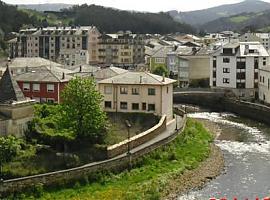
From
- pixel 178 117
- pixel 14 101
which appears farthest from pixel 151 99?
pixel 14 101

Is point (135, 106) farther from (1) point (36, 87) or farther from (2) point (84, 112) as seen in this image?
(2) point (84, 112)

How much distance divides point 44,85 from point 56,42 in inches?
2206

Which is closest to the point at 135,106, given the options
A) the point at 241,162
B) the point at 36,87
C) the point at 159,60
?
the point at 36,87

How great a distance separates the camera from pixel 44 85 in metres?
42.0

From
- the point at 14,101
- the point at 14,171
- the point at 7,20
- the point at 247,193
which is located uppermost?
the point at 7,20

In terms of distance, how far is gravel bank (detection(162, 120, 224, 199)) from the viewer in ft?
91.9

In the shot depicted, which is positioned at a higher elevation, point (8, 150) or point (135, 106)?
point (135, 106)

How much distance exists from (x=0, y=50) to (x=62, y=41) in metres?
14.2

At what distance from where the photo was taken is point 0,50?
103938 millimetres

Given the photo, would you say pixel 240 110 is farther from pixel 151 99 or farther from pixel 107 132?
pixel 107 132

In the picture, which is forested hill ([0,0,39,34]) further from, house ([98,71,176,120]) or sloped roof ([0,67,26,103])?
sloped roof ([0,67,26,103])

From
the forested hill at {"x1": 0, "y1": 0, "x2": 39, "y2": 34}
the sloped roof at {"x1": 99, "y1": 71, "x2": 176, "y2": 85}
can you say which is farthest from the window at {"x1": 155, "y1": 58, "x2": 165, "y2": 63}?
the forested hill at {"x1": 0, "y1": 0, "x2": 39, "y2": 34}

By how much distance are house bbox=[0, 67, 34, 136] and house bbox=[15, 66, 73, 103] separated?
1072 centimetres

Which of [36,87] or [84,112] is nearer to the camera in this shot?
[84,112]
